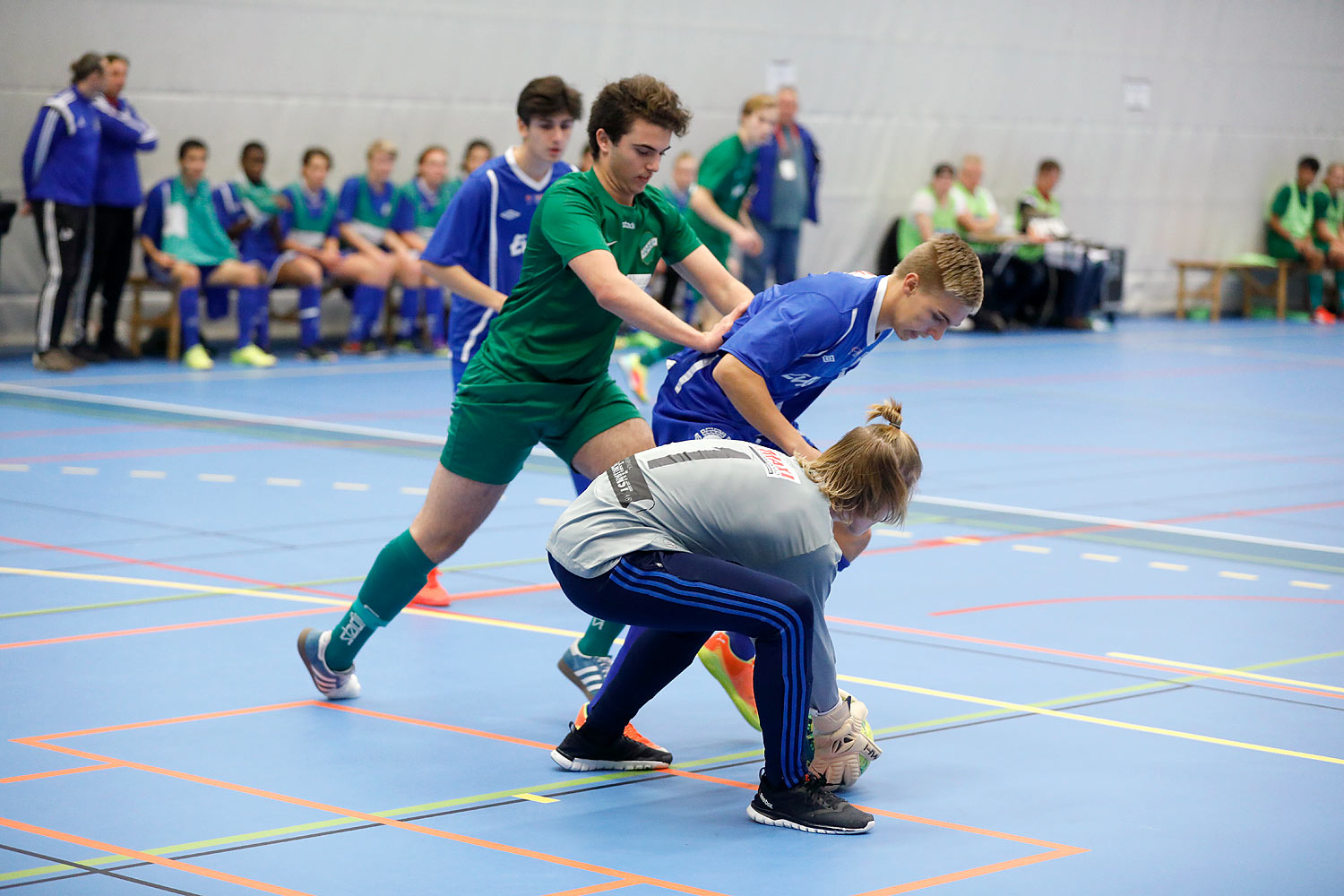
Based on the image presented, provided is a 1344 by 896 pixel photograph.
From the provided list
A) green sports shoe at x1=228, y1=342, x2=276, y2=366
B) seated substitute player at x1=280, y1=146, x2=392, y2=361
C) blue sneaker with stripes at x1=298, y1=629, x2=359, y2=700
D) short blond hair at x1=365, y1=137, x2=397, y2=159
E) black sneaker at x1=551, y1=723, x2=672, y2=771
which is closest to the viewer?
black sneaker at x1=551, y1=723, x2=672, y2=771

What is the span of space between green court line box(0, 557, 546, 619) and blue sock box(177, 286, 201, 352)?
752cm

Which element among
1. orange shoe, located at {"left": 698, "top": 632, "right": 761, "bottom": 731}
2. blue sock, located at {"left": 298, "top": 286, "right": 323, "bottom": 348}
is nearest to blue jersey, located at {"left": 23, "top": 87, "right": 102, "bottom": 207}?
blue sock, located at {"left": 298, "top": 286, "right": 323, "bottom": 348}

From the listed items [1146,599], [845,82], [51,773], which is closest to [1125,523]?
[1146,599]

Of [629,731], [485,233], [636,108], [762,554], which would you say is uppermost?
[636,108]

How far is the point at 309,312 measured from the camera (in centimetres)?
1476

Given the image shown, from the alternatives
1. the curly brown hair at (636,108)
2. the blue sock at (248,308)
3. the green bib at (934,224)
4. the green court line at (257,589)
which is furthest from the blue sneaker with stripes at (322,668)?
the green bib at (934,224)

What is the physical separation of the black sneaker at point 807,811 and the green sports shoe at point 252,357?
10.7m

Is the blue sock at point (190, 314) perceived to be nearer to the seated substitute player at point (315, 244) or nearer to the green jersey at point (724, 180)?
the seated substitute player at point (315, 244)

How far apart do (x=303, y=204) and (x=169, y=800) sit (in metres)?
11.1

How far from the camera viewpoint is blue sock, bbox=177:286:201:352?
13.9 metres

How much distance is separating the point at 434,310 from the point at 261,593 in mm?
9346

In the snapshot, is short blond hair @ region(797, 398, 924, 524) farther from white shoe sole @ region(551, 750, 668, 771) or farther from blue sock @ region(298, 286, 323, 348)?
blue sock @ region(298, 286, 323, 348)

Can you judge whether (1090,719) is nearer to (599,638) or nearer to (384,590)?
(599,638)

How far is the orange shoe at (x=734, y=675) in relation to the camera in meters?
4.86
